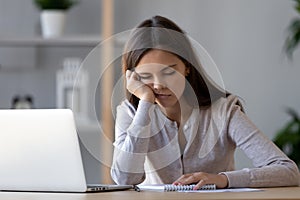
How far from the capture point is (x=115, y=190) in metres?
1.63

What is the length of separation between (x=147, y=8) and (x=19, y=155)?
252 centimetres

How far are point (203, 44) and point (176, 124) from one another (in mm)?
1930

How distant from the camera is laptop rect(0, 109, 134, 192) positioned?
4.96 ft

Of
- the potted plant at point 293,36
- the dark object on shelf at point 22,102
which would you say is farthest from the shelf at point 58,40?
the potted plant at point 293,36

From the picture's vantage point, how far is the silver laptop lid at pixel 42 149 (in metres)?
1.51

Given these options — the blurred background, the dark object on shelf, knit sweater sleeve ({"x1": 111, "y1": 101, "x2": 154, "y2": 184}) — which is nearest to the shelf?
the blurred background

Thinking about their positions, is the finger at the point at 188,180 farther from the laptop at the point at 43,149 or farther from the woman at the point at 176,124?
the laptop at the point at 43,149

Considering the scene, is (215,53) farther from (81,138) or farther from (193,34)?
(81,138)

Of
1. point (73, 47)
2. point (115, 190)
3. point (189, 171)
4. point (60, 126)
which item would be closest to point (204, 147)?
point (189, 171)

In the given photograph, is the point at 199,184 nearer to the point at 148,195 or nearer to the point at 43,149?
the point at 148,195

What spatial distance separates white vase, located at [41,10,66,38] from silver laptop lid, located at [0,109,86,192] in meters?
A: 2.23

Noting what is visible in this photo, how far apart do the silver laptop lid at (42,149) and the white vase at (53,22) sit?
7.32 ft

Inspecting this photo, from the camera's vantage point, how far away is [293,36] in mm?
3523

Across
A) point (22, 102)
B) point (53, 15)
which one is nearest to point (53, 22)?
point (53, 15)
